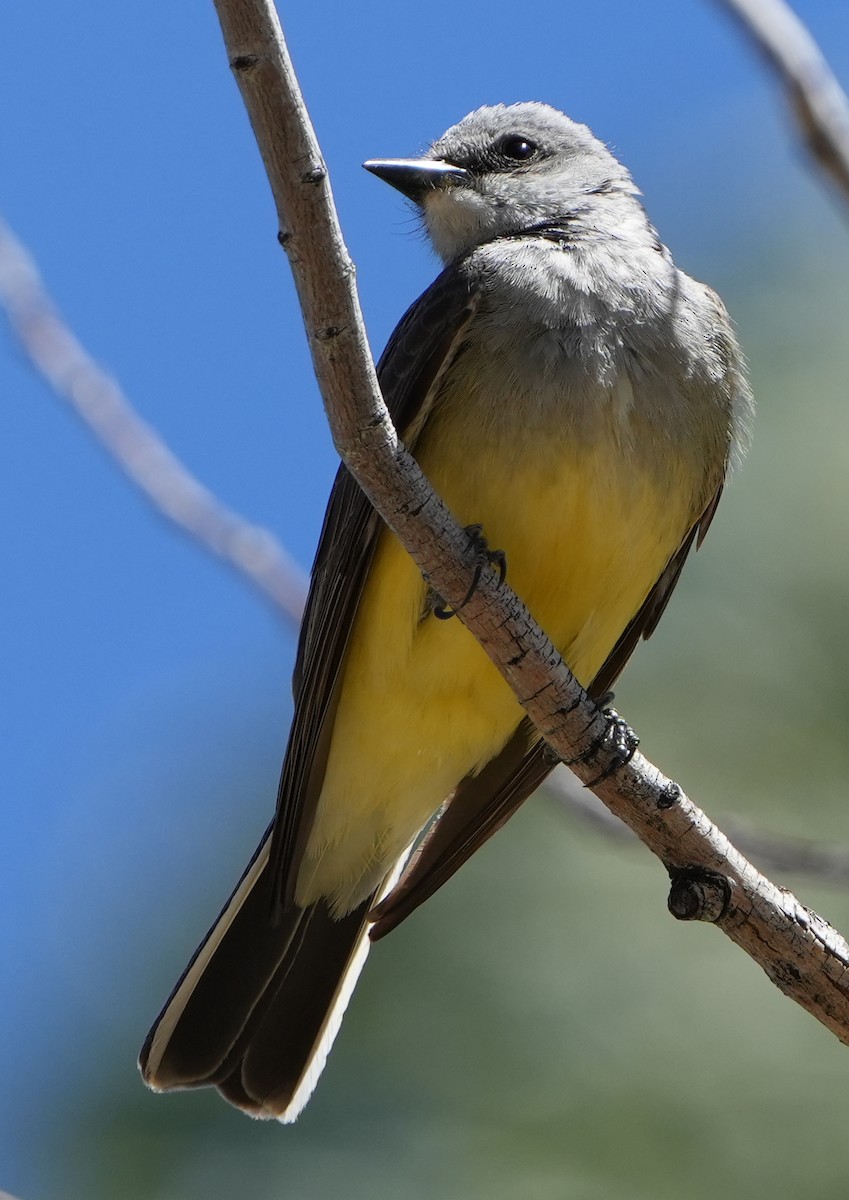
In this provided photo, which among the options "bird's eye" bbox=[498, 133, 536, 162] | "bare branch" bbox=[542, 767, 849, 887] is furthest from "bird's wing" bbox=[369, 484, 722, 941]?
"bird's eye" bbox=[498, 133, 536, 162]

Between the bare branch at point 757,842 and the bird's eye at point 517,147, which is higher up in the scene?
the bird's eye at point 517,147

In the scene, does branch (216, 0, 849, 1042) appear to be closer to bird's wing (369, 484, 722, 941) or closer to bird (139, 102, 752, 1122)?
bird (139, 102, 752, 1122)

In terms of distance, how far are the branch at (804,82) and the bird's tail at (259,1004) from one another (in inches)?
115

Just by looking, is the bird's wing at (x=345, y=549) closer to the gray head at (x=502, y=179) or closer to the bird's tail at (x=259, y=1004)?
the bird's tail at (x=259, y=1004)

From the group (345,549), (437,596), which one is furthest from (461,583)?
(345,549)

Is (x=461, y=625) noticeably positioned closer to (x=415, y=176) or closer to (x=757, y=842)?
(x=757, y=842)

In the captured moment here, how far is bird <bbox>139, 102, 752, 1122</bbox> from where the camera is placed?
4590 millimetres

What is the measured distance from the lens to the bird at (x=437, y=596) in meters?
4.59

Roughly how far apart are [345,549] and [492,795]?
109cm

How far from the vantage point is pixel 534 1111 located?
18.6 ft

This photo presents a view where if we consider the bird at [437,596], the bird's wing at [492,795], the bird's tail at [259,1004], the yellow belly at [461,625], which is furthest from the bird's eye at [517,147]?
the bird's tail at [259,1004]

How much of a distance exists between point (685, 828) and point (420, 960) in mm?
2224

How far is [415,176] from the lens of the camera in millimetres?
5797

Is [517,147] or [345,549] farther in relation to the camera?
[517,147]
